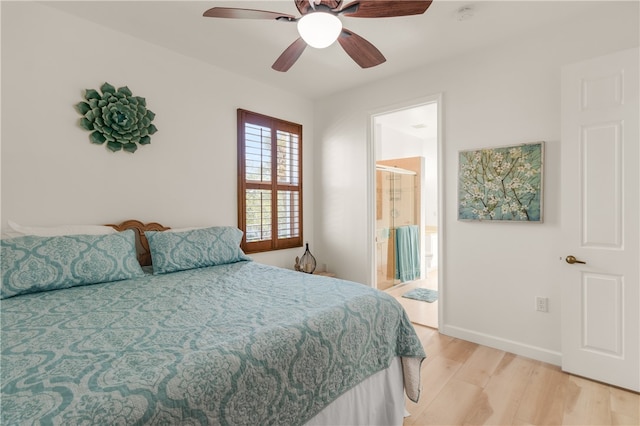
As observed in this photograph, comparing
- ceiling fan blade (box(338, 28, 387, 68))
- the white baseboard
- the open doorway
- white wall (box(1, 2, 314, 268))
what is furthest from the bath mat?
ceiling fan blade (box(338, 28, 387, 68))

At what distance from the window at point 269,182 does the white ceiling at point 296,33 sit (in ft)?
2.27

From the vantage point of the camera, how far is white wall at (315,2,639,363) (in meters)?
2.42

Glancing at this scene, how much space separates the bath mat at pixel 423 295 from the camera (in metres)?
4.12

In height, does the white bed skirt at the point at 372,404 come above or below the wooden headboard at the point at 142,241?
below

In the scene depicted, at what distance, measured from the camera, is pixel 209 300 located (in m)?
1.70

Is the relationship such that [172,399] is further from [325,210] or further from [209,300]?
[325,210]

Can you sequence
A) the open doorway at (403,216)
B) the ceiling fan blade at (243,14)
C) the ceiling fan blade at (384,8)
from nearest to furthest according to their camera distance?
the ceiling fan blade at (384,8)
the ceiling fan blade at (243,14)
the open doorway at (403,216)

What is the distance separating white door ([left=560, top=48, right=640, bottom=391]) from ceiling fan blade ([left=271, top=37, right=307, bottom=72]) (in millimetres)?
1919

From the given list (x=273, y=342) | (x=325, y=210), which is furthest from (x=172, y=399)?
(x=325, y=210)

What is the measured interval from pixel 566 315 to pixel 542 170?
1.09 metres

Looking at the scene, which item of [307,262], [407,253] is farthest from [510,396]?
Result: [407,253]

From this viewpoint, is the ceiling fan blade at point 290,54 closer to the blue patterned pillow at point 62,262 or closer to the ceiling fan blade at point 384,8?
the ceiling fan blade at point 384,8

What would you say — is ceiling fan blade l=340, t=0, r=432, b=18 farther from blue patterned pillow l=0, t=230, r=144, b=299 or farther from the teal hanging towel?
the teal hanging towel

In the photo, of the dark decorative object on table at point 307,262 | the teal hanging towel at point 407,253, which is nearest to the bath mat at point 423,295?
the teal hanging towel at point 407,253
